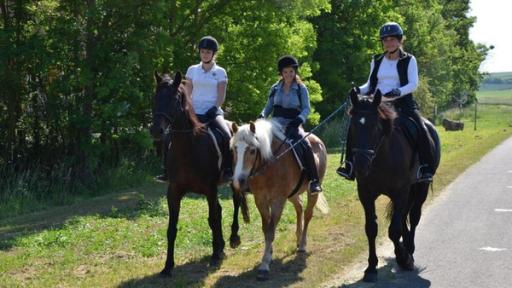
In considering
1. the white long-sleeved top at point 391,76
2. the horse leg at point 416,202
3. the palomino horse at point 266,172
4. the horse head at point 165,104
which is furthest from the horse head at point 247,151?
the horse leg at point 416,202

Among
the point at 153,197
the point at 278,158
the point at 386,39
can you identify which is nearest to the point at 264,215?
the point at 278,158

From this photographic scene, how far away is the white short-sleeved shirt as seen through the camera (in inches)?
328

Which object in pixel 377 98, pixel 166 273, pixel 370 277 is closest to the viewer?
pixel 377 98

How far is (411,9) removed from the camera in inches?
1758

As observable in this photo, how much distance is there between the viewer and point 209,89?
27.5ft

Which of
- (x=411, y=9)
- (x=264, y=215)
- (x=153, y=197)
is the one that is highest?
(x=411, y=9)

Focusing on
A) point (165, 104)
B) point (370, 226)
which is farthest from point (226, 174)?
point (370, 226)

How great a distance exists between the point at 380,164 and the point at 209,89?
2.63 m

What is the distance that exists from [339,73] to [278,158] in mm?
26354

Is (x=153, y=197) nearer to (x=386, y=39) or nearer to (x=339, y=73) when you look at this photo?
(x=386, y=39)

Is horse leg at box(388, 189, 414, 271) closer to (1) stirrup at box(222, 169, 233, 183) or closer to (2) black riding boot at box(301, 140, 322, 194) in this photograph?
(2) black riding boot at box(301, 140, 322, 194)

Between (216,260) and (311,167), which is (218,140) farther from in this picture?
(216,260)

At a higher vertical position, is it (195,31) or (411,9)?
(411,9)

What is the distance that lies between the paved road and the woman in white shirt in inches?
100
